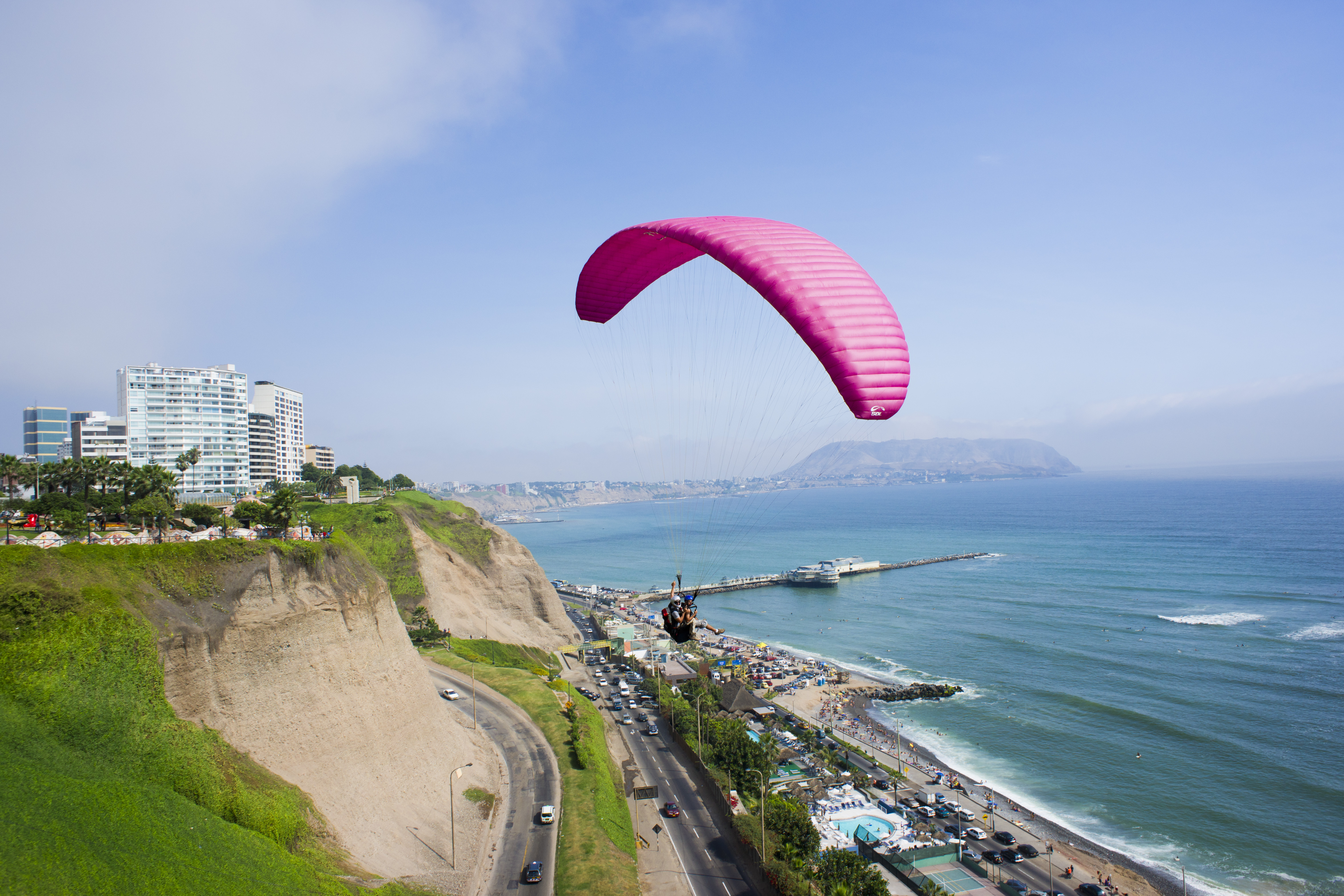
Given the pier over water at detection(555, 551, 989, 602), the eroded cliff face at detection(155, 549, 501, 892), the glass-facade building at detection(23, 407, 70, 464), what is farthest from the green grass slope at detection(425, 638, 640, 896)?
the glass-facade building at detection(23, 407, 70, 464)

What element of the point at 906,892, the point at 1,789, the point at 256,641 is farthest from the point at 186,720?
the point at 906,892

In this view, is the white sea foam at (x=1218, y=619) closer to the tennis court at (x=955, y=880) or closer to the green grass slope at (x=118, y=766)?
the tennis court at (x=955, y=880)

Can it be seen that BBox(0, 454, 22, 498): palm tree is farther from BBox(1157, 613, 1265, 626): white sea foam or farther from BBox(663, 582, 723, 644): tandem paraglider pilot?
BBox(1157, 613, 1265, 626): white sea foam

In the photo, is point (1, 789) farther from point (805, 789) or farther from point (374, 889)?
point (805, 789)

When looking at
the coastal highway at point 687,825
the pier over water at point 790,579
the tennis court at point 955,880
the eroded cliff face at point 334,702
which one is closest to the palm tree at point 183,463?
the eroded cliff face at point 334,702

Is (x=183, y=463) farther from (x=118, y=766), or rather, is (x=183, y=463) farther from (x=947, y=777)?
(x=947, y=777)

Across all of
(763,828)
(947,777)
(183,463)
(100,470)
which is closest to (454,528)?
(183,463)
